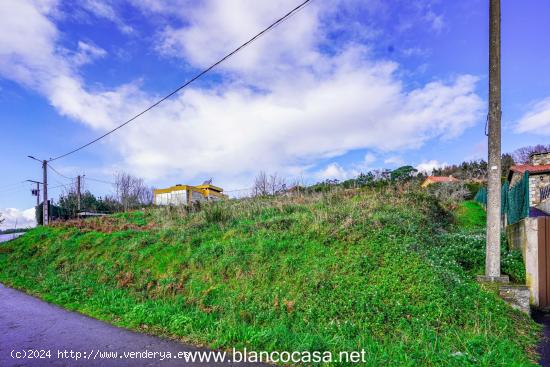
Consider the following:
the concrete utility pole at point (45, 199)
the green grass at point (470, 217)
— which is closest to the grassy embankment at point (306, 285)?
the green grass at point (470, 217)

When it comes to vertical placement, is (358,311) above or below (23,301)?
above

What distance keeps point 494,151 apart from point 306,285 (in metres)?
4.87

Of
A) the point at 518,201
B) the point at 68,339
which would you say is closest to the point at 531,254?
the point at 518,201

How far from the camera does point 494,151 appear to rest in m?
6.60

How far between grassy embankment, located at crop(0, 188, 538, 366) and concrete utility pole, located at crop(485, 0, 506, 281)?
70 cm

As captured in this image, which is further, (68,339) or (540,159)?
(540,159)

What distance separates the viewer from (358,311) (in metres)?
5.41

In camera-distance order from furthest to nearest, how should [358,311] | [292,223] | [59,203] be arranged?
1. [59,203]
2. [292,223]
3. [358,311]

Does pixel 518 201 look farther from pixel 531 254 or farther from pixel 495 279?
pixel 495 279

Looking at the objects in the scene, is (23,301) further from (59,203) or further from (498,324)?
(59,203)

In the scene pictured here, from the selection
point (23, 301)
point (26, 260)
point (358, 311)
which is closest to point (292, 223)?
point (358, 311)

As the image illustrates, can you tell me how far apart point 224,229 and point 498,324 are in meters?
7.69

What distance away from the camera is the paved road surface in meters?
4.38

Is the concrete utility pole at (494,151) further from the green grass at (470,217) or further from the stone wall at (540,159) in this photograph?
the stone wall at (540,159)
